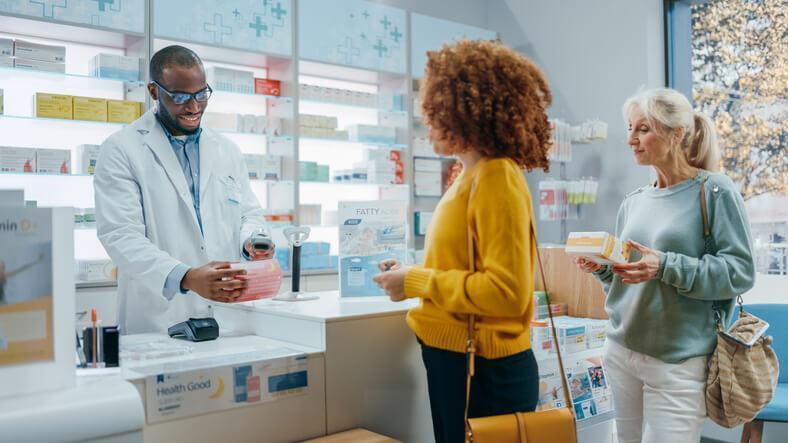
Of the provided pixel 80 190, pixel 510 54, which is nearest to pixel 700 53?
pixel 510 54

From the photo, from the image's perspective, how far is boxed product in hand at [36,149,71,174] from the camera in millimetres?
3967

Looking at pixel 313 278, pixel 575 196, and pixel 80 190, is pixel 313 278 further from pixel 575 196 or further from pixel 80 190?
pixel 575 196

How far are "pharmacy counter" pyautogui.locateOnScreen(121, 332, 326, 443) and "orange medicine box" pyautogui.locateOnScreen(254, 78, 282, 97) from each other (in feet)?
10.1

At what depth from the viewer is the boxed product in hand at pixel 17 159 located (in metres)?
3.84

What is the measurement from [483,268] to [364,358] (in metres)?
0.71

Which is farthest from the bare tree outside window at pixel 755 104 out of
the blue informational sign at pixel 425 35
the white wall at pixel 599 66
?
the blue informational sign at pixel 425 35

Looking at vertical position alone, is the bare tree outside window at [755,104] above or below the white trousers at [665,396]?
above

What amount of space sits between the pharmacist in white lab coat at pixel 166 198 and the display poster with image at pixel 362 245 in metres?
0.29

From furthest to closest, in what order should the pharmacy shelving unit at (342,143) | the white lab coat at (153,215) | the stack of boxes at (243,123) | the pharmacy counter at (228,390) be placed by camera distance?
1. the pharmacy shelving unit at (342,143)
2. the stack of boxes at (243,123)
3. the white lab coat at (153,215)
4. the pharmacy counter at (228,390)

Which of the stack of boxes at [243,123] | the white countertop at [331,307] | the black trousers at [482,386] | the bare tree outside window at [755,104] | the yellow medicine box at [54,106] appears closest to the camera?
the black trousers at [482,386]

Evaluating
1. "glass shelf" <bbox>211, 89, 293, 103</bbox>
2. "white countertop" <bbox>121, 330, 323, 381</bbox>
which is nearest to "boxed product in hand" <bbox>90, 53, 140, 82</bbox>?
"glass shelf" <bbox>211, 89, 293, 103</bbox>

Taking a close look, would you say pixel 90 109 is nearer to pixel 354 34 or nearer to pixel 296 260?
pixel 354 34

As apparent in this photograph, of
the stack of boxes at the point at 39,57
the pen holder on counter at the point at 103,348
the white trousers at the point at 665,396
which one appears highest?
the stack of boxes at the point at 39,57

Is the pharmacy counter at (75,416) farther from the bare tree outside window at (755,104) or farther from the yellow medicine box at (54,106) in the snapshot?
the bare tree outside window at (755,104)
